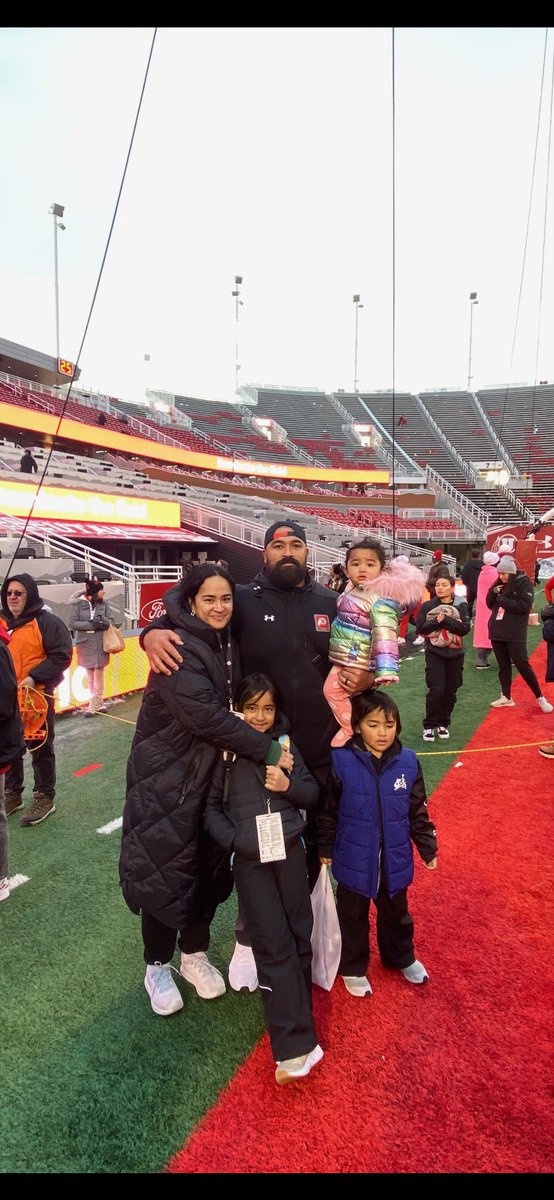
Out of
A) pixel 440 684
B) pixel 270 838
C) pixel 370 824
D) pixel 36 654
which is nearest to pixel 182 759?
pixel 270 838

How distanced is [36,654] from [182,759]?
8.05ft

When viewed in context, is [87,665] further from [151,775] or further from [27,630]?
[151,775]

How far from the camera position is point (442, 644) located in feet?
17.1

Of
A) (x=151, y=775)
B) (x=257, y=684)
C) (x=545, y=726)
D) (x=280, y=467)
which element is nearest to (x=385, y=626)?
(x=257, y=684)

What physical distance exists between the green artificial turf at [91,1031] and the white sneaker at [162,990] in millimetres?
42

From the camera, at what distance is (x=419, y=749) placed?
536cm

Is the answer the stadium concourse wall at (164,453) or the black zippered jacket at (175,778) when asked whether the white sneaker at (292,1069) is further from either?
the stadium concourse wall at (164,453)

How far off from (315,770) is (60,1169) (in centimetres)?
150

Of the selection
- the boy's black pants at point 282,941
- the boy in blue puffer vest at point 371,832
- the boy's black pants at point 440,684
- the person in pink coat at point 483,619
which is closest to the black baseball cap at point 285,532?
the boy in blue puffer vest at point 371,832

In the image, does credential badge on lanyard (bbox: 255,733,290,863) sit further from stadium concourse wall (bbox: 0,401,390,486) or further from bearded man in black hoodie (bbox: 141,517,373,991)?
stadium concourse wall (bbox: 0,401,390,486)

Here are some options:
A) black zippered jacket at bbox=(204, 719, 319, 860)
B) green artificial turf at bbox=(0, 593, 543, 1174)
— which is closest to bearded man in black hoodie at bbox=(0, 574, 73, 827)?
green artificial turf at bbox=(0, 593, 543, 1174)

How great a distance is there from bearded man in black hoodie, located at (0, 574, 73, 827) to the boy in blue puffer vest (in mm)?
2544

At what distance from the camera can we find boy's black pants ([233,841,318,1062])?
2008mm

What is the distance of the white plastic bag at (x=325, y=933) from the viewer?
93.3 inches
